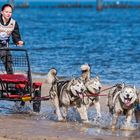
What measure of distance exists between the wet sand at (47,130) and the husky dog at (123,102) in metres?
0.41

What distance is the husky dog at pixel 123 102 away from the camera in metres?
11.5

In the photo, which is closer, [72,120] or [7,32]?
[72,120]

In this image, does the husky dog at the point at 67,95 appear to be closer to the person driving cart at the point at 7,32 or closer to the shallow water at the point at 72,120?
the shallow water at the point at 72,120

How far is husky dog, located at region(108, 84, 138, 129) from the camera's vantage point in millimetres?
11469

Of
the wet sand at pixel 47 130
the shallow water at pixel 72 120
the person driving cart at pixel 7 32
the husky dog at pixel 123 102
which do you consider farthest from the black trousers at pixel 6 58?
the husky dog at pixel 123 102

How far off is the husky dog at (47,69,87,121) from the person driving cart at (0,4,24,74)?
0.86m

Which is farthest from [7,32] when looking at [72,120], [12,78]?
[72,120]

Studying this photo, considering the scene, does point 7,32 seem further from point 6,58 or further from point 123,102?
point 123,102

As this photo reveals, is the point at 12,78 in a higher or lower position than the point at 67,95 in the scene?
higher

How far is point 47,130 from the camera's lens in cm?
1099

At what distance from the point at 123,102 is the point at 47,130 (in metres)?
1.36

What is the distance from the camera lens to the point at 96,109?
12758mm

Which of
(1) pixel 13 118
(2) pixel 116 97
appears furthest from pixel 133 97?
(1) pixel 13 118

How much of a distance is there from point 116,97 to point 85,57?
15793 mm
